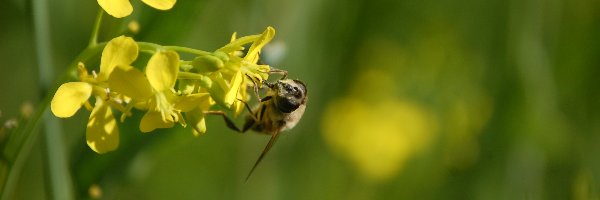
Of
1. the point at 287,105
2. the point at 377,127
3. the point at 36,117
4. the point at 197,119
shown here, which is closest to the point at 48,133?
the point at 36,117

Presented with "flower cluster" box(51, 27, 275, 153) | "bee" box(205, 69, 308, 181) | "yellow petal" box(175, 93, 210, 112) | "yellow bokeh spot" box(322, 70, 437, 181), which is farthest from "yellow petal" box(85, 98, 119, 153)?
"yellow bokeh spot" box(322, 70, 437, 181)

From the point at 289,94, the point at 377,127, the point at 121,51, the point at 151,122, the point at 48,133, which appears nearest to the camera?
the point at 121,51

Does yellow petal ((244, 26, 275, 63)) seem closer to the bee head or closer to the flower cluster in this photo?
the flower cluster

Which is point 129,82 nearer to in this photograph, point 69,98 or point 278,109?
point 69,98

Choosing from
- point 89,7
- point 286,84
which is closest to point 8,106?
point 89,7

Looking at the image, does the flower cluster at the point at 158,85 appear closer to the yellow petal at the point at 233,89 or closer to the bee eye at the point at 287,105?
the yellow petal at the point at 233,89

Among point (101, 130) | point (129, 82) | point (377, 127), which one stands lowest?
point (377, 127)

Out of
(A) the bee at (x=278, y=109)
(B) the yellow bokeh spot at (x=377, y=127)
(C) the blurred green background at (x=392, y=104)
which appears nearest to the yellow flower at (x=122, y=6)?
(A) the bee at (x=278, y=109)

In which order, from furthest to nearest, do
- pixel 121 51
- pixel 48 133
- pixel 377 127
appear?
pixel 377 127, pixel 48 133, pixel 121 51
